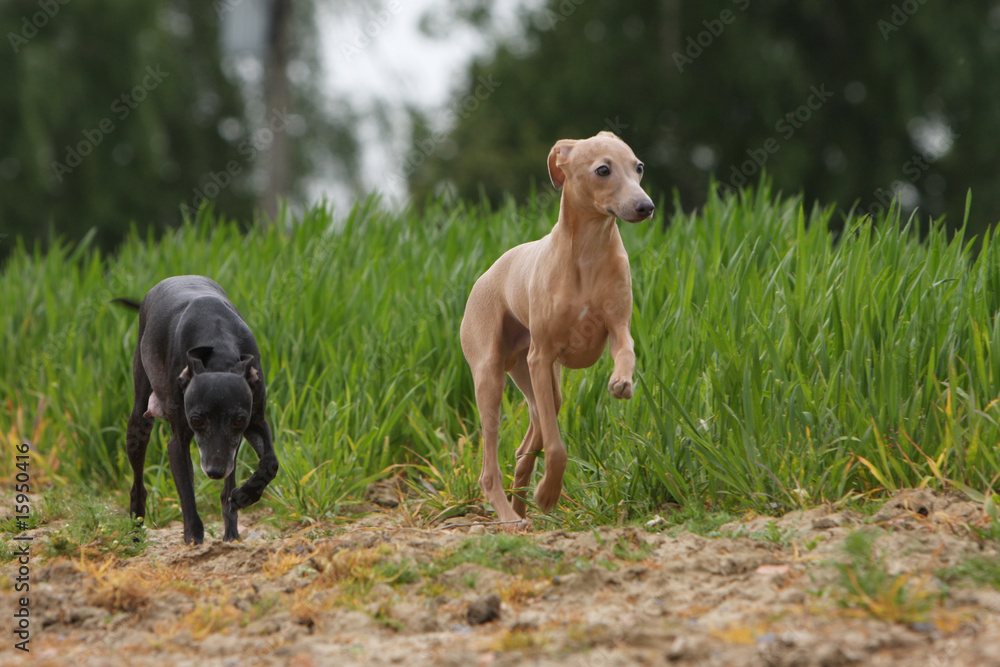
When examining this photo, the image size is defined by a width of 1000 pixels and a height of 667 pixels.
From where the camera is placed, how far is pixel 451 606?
306 centimetres

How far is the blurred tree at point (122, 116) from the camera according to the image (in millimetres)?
19328

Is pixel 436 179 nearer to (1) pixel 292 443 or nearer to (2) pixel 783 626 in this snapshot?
(1) pixel 292 443

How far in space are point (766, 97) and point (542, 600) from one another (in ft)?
53.2

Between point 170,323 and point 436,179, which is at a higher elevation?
point 436,179

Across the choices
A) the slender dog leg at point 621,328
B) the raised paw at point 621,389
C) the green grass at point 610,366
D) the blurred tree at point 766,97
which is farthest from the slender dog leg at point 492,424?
the blurred tree at point 766,97

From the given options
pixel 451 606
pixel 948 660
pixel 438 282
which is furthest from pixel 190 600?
pixel 438 282

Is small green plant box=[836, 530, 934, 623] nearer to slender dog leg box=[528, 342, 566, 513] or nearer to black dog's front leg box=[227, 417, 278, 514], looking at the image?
slender dog leg box=[528, 342, 566, 513]

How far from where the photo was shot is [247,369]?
3793mm

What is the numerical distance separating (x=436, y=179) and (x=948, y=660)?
1948 centimetres

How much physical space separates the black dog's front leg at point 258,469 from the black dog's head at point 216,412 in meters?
0.29

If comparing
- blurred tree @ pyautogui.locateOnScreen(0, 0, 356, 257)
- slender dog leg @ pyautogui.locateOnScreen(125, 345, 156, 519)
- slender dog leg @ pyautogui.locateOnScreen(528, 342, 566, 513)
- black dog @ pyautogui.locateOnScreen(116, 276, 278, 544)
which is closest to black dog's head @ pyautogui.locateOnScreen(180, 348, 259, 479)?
black dog @ pyautogui.locateOnScreen(116, 276, 278, 544)

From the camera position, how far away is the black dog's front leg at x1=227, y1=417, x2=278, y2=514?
3.88 meters

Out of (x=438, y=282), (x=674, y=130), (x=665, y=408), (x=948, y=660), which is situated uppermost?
(x=674, y=130)

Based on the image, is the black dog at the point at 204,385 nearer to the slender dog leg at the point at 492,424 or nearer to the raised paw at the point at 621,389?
the slender dog leg at the point at 492,424
